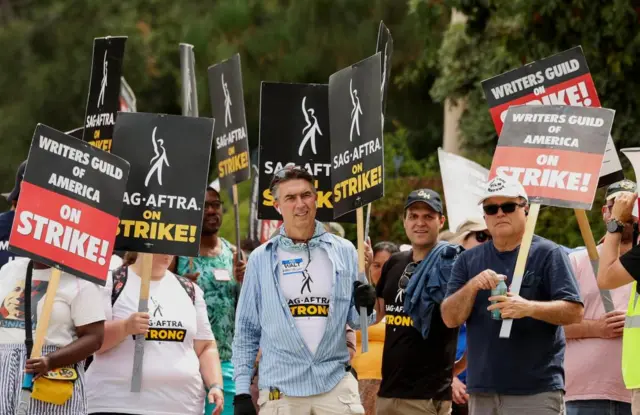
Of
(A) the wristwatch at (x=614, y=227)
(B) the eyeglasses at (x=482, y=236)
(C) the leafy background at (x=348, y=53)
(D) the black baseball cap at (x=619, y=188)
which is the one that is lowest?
(A) the wristwatch at (x=614, y=227)

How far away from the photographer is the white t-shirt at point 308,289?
907 centimetres

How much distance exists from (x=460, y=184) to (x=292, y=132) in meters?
2.23

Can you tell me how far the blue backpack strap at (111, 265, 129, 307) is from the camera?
9.66 meters

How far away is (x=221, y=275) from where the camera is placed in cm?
1168

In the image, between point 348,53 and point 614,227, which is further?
point 348,53

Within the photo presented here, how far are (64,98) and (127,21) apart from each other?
250 centimetres

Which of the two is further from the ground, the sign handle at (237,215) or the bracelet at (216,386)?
the sign handle at (237,215)

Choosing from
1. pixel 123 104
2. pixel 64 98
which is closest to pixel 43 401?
pixel 123 104

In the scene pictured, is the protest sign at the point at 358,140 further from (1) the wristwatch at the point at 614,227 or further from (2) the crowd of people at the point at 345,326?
(1) the wristwatch at the point at 614,227

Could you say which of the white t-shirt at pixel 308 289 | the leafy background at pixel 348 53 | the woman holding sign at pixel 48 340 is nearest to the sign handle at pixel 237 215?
the white t-shirt at pixel 308 289

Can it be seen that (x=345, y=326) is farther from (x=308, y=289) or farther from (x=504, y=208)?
(x=504, y=208)

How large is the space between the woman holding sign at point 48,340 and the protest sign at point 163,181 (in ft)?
2.36

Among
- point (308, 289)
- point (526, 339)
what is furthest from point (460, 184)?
point (526, 339)

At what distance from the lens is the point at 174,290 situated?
9797 millimetres
